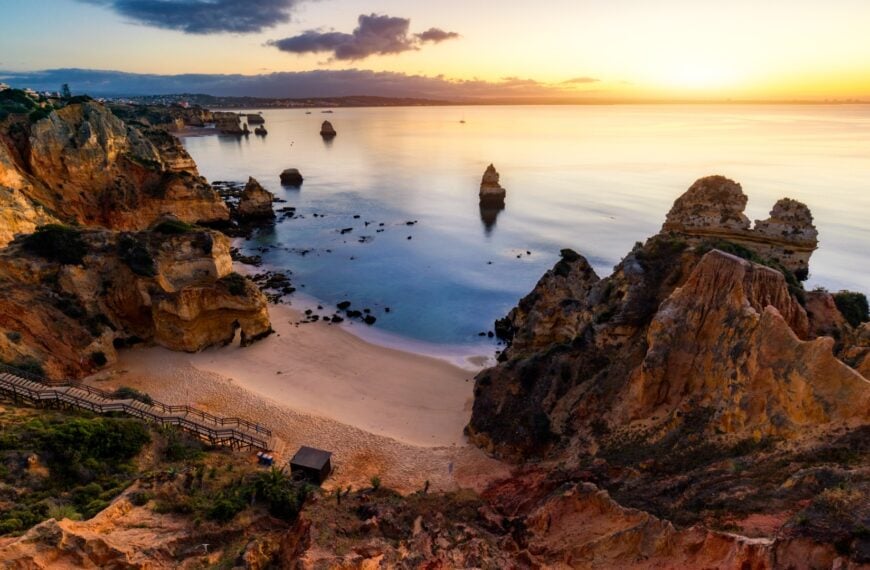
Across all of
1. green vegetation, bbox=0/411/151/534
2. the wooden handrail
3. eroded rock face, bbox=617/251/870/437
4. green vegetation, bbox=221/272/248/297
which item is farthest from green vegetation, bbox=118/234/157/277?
eroded rock face, bbox=617/251/870/437

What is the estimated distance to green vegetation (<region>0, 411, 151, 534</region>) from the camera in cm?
1518

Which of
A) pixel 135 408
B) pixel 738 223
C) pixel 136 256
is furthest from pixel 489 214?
pixel 135 408

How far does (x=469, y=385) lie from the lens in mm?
36281

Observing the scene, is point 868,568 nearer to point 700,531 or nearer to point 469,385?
point 700,531

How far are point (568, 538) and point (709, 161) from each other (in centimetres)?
15215

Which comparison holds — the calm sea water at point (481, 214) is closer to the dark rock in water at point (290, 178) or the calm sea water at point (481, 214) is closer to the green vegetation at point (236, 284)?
the dark rock in water at point (290, 178)

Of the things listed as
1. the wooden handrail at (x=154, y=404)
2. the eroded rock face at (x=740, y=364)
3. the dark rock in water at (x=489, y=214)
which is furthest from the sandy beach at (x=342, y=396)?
the dark rock in water at (x=489, y=214)

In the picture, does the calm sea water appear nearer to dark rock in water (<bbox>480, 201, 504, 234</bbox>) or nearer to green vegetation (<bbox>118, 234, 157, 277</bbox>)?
dark rock in water (<bbox>480, 201, 504, 234</bbox>)

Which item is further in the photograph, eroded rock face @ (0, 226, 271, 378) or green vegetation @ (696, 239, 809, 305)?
eroded rock face @ (0, 226, 271, 378)

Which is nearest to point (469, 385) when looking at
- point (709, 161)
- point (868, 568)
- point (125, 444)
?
point (125, 444)

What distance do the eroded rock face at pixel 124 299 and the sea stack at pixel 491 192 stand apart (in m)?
66.6

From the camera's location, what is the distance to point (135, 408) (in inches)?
965

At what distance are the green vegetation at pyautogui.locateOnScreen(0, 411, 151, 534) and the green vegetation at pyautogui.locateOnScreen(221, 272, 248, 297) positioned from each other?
653 inches

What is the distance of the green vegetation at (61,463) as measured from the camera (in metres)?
15.2
